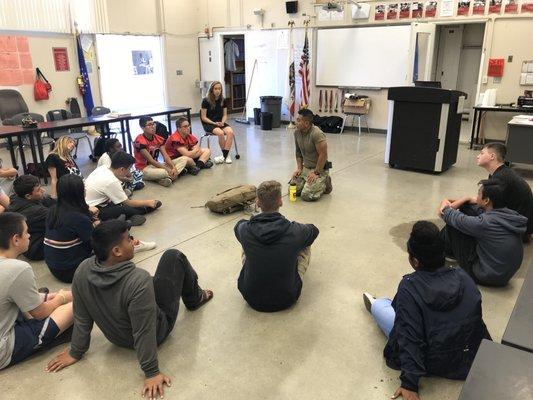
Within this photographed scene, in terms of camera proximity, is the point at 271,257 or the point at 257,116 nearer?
the point at 271,257

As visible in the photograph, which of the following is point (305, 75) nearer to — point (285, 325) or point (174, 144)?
point (174, 144)

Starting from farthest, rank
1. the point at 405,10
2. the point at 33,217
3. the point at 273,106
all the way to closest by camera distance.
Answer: the point at 273,106 < the point at 405,10 < the point at 33,217

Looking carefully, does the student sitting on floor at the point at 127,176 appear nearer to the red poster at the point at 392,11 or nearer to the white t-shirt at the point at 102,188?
the white t-shirt at the point at 102,188

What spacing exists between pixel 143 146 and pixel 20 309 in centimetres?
369

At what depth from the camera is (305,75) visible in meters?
9.62

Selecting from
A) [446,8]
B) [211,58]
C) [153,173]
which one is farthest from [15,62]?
[446,8]

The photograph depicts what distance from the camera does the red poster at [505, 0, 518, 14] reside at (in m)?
7.14

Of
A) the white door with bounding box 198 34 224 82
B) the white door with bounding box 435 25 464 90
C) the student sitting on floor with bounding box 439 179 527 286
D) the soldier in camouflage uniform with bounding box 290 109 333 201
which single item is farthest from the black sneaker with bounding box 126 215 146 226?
the white door with bounding box 435 25 464 90

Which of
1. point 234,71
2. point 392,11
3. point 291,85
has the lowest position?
point 291,85

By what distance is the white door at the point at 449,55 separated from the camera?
10130 millimetres

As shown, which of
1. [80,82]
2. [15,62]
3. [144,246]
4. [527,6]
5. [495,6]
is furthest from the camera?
[80,82]

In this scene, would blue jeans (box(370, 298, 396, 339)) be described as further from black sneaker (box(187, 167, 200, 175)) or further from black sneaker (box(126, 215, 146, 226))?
black sneaker (box(187, 167, 200, 175))

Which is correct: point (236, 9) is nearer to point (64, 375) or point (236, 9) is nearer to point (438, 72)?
point (438, 72)

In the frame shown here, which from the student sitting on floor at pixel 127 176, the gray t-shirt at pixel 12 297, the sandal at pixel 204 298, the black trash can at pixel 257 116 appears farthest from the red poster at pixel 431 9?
the gray t-shirt at pixel 12 297
